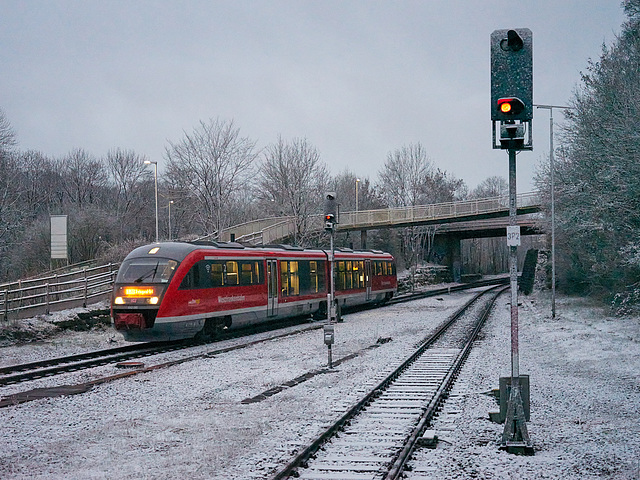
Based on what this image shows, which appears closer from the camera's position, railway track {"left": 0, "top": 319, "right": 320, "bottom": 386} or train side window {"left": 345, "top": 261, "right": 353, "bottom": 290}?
railway track {"left": 0, "top": 319, "right": 320, "bottom": 386}

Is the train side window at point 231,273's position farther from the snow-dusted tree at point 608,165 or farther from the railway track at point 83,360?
the snow-dusted tree at point 608,165

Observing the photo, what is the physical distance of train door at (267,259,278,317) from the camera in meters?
23.2

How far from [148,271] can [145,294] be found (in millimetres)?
796

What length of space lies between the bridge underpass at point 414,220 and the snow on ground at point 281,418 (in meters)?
24.7

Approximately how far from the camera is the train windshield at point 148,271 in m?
18.1

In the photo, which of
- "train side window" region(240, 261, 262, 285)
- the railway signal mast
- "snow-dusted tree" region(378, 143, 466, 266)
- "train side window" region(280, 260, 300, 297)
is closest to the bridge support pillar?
"snow-dusted tree" region(378, 143, 466, 266)

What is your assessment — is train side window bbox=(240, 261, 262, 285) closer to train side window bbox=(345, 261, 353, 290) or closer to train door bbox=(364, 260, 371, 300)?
train side window bbox=(345, 261, 353, 290)

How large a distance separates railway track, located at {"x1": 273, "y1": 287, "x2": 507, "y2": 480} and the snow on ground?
→ 26 centimetres

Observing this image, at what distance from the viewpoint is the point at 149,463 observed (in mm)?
7438

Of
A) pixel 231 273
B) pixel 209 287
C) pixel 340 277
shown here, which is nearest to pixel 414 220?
pixel 340 277

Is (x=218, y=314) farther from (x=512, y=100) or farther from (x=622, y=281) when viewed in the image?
(x=622, y=281)

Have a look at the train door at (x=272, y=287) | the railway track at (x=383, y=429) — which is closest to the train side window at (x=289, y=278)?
the train door at (x=272, y=287)

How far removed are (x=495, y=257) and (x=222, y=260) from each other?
281ft

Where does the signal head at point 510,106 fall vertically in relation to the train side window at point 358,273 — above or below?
above
